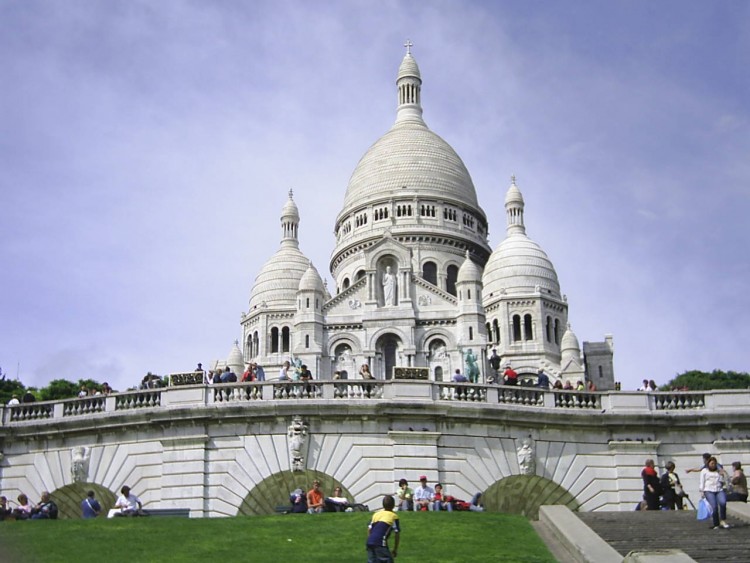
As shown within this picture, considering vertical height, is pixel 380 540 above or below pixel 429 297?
below

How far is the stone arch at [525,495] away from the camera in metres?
30.2

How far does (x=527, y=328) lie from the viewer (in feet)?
346

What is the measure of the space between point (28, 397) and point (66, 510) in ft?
12.4

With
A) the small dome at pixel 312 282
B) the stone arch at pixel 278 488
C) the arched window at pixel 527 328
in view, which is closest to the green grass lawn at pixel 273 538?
the stone arch at pixel 278 488

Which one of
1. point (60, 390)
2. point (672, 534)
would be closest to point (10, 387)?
point (60, 390)

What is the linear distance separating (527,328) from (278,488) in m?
77.5

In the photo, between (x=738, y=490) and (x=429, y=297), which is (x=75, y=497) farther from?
(x=429, y=297)

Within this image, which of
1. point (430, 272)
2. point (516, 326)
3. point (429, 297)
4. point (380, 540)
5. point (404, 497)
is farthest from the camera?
point (430, 272)

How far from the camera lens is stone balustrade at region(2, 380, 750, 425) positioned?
30.0m

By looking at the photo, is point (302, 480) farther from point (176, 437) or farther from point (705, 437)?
point (705, 437)

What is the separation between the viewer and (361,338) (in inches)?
3959

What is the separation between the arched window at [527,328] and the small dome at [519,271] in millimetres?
2490

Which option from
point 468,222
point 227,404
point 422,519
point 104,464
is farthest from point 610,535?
point 468,222

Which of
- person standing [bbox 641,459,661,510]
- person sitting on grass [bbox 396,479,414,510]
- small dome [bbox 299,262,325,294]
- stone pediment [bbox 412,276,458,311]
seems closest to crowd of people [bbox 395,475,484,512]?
person sitting on grass [bbox 396,479,414,510]
